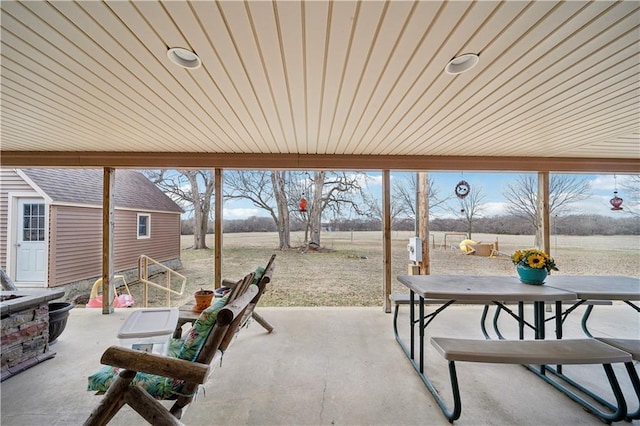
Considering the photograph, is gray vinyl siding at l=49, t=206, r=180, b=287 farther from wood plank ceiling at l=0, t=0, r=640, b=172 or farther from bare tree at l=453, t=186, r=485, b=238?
bare tree at l=453, t=186, r=485, b=238

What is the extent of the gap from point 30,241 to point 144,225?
2.47 meters

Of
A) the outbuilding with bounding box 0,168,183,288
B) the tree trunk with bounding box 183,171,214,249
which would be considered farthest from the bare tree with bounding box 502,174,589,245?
the outbuilding with bounding box 0,168,183,288

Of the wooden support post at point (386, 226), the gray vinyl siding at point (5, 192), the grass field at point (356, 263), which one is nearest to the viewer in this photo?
the wooden support post at point (386, 226)

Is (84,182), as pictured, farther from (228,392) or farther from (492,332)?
(492,332)

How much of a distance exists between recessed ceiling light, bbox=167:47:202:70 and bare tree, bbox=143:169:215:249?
290 inches

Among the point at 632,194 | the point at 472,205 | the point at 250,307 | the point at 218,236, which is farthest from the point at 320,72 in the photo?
the point at 632,194

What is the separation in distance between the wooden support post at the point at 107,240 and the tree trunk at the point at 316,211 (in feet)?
15.1

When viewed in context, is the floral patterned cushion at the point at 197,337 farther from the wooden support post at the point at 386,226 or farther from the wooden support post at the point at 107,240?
the wooden support post at the point at 107,240

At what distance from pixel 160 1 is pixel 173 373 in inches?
67.7

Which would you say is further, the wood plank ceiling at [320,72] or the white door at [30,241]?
the white door at [30,241]

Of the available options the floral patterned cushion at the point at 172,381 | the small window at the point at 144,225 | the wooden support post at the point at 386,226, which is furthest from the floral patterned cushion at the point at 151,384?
the small window at the point at 144,225

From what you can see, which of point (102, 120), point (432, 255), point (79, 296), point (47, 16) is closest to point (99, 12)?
point (47, 16)

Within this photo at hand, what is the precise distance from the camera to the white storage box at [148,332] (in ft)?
5.77

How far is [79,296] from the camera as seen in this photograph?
5.89 m
